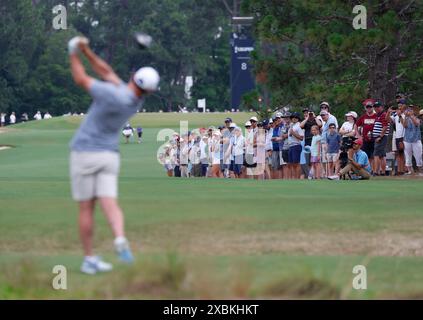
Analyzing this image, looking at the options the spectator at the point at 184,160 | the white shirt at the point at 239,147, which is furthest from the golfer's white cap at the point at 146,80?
the spectator at the point at 184,160

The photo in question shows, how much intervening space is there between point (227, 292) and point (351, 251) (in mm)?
3896

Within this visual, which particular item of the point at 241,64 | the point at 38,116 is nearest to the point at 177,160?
the point at 241,64

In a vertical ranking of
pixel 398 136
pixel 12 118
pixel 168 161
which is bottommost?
pixel 168 161

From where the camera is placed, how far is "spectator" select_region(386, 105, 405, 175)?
3281 centimetres

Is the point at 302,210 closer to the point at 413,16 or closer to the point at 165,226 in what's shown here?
the point at 165,226

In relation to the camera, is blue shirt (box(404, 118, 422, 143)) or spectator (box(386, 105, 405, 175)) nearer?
blue shirt (box(404, 118, 422, 143))

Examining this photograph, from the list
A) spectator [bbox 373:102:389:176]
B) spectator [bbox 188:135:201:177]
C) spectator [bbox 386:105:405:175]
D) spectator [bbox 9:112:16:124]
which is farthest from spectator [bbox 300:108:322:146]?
spectator [bbox 9:112:16:124]

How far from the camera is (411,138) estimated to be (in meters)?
32.4

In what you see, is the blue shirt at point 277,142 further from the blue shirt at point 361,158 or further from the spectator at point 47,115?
the spectator at point 47,115

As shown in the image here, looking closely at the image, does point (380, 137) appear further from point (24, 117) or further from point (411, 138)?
point (24, 117)

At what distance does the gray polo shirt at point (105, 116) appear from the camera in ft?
43.2

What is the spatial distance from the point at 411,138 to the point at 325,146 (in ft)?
7.45

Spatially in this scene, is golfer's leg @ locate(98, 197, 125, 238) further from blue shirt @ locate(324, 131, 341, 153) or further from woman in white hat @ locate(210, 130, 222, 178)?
woman in white hat @ locate(210, 130, 222, 178)

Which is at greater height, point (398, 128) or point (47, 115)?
point (47, 115)
